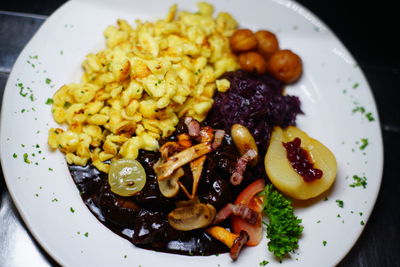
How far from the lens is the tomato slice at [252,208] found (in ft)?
11.0

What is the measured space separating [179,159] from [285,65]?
159 cm

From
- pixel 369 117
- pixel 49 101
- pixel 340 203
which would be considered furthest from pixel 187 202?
pixel 369 117

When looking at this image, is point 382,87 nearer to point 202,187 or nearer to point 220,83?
point 220,83

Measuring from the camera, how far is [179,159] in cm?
328

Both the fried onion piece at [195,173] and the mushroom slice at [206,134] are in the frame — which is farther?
the mushroom slice at [206,134]

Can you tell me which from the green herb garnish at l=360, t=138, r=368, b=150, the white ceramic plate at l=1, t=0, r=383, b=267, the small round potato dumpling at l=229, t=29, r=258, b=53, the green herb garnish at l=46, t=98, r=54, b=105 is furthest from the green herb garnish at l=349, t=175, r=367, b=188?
the green herb garnish at l=46, t=98, r=54, b=105

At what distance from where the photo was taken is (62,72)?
3797mm

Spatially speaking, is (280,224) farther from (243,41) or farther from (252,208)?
(243,41)

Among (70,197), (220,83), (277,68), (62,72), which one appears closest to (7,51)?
(62,72)

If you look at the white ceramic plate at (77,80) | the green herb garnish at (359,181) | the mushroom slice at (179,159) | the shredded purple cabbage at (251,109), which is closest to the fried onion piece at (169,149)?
the mushroom slice at (179,159)

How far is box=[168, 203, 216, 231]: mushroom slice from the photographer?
10.5 feet

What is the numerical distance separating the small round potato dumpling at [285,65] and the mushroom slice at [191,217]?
1.68 meters

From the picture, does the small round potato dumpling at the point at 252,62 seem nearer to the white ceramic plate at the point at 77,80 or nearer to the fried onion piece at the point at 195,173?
the white ceramic plate at the point at 77,80

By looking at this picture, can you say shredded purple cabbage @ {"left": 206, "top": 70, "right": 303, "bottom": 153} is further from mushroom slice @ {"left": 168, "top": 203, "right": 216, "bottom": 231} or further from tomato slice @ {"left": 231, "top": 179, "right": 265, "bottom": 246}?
mushroom slice @ {"left": 168, "top": 203, "right": 216, "bottom": 231}
